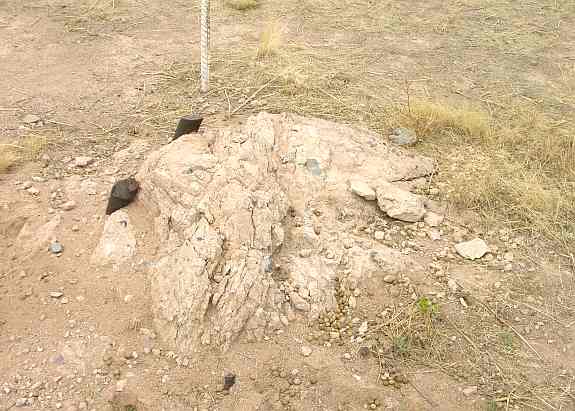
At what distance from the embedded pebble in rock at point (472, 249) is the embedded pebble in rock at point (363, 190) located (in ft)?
1.72

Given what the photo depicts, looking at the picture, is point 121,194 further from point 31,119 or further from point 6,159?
point 31,119

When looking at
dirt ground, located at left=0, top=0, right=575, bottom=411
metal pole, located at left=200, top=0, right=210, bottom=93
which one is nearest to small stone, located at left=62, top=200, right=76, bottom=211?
dirt ground, located at left=0, top=0, right=575, bottom=411

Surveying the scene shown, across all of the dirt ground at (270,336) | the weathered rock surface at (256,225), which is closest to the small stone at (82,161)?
the dirt ground at (270,336)

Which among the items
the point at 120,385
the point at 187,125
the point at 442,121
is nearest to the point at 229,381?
the point at 120,385

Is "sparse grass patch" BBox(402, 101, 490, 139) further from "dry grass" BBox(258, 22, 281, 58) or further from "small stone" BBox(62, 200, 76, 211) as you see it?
"small stone" BBox(62, 200, 76, 211)

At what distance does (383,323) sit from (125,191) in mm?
1452

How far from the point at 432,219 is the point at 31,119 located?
2.74 metres

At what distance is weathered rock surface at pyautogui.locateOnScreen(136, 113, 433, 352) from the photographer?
2.51m

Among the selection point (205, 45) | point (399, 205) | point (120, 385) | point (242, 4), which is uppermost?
point (205, 45)

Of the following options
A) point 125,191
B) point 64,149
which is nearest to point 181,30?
point 64,149

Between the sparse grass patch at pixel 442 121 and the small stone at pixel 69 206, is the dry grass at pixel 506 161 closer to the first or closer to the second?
the sparse grass patch at pixel 442 121

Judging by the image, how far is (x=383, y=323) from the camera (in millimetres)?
2586

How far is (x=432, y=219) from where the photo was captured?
10.3 ft

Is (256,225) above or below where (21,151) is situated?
above
